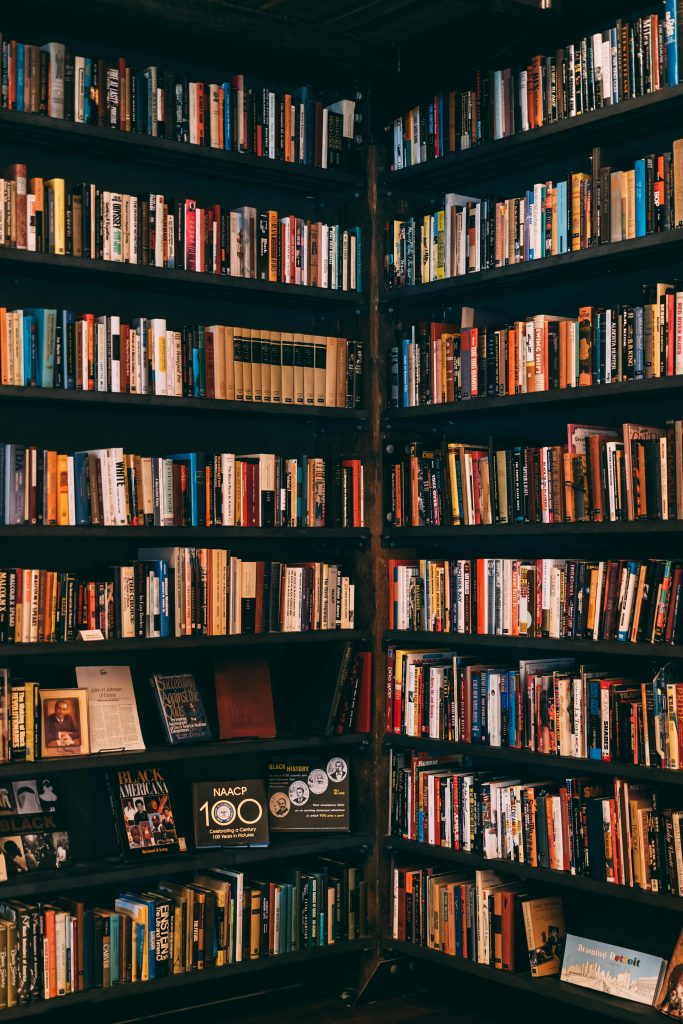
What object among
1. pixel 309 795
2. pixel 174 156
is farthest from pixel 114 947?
pixel 174 156

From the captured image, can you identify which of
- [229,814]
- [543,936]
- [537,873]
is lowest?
[543,936]

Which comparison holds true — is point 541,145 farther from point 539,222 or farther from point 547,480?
point 547,480

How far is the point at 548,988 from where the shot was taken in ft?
12.7

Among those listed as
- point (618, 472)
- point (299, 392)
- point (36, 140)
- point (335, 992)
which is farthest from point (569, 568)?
point (36, 140)

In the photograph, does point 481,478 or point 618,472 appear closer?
point 618,472

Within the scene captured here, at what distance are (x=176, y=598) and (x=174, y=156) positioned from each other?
1.35 meters

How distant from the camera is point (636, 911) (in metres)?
4.06

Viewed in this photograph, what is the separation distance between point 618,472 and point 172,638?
1.39 m

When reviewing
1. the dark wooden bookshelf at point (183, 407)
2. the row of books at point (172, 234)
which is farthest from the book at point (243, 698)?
the row of books at point (172, 234)

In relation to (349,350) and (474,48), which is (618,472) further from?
(474,48)

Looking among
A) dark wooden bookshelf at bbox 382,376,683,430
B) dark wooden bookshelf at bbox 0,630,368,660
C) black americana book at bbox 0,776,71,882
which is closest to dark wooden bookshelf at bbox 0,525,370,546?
dark wooden bookshelf at bbox 0,630,368,660

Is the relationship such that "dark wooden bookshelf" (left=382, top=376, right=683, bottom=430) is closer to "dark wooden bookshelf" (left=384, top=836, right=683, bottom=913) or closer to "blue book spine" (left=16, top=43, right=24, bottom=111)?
"dark wooden bookshelf" (left=384, top=836, right=683, bottom=913)

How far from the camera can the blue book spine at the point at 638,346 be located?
366 centimetres

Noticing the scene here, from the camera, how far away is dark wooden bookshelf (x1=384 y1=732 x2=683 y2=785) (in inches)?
142
